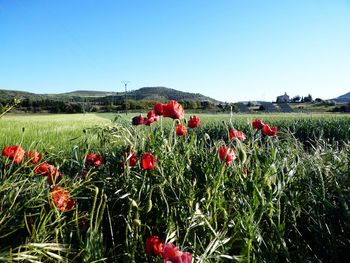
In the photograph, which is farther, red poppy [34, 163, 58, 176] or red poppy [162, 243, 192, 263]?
red poppy [34, 163, 58, 176]

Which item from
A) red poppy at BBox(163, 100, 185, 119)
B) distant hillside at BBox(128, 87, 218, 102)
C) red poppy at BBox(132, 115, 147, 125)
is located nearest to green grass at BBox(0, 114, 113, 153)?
red poppy at BBox(132, 115, 147, 125)

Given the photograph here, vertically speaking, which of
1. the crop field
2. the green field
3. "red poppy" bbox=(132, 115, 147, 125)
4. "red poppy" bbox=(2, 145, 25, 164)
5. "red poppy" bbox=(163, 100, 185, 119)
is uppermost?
"red poppy" bbox=(163, 100, 185, 119)

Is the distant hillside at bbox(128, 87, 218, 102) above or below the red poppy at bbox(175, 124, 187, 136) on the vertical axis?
below

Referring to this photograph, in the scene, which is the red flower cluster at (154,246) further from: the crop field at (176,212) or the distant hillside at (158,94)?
the distant hillside at (158,94)

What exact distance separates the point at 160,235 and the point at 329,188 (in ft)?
3.13

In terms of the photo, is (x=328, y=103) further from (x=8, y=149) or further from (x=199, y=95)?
(x=8, y=149)

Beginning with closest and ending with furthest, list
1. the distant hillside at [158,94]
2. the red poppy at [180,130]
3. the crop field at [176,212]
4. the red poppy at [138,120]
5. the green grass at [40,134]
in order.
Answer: the crop field at [176,212]
the red poppy at [180,130]
the red poppy at [138,120]
the green grass at [40,134]
the distant hillside at [158,94]

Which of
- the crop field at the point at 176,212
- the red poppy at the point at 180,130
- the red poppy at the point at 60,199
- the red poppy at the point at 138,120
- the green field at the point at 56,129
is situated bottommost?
the green field at the point at 56,129

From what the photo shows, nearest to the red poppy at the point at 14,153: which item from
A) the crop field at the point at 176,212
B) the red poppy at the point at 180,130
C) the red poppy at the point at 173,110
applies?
the crop field at the point at 176,212

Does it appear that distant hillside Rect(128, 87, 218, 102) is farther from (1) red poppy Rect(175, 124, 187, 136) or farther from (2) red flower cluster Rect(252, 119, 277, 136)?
(1) red poppy Rect(175, 124, 187, 136)

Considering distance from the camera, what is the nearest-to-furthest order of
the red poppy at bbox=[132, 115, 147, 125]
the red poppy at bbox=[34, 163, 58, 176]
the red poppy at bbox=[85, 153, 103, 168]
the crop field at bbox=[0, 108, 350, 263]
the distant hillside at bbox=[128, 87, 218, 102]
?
the crop field at bbox=[0, 108, 350, 263], the red poppy at bbox=[34, 163, 58, 176], the red poppy at bbox=[85, 153, 103, 168], the red poppy at bbox=[132, 115, 147, 125], the distant hillside at bbox=[128, 87, 218, 102]

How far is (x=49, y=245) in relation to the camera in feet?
4.25

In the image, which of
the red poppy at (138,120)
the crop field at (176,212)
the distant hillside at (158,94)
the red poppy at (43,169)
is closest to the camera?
the crop field at (176,212)

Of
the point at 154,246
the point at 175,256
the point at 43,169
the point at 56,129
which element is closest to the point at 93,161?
the point at 43,169
